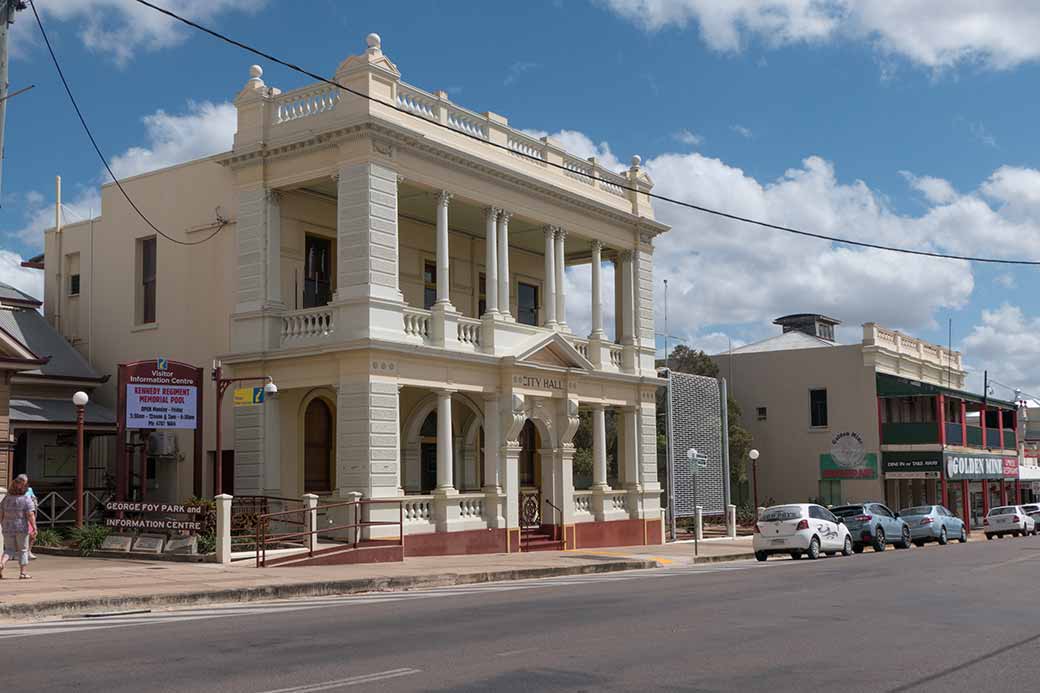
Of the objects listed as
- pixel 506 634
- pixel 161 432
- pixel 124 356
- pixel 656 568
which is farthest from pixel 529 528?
pixel 506 634

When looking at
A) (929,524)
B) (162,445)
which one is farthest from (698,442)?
(162,445)

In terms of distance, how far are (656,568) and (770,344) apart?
30320mm

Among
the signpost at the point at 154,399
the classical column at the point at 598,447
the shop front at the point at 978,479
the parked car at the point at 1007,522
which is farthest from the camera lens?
the shop front at the point at 978,479

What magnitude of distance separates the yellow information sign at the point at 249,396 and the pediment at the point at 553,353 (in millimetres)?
6914

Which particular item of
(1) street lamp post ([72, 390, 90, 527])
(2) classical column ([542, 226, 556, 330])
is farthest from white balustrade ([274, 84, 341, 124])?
(1) street lamp post ([72, 390, 90, 527])

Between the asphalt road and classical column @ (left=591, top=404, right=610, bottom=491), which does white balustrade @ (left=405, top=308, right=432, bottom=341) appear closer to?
classical column @ (left=591, top=404, right=610, bottom=491)

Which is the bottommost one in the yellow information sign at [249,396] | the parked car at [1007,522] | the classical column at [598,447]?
the parked car at [1007,522]

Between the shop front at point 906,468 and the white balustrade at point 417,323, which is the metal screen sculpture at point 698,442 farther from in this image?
the shop front at point 906,468

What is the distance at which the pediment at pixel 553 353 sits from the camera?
29.8 meters

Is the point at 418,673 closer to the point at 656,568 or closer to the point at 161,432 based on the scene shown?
the point at 656,568

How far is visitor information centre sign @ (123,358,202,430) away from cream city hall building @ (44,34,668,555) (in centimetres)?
226

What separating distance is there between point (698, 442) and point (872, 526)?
762 cm

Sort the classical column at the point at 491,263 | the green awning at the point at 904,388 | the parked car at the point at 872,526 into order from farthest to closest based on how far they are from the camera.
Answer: the green awning at the point at 904,388 < the parked car at the point at 872,526 < the classical column at the point at 491,263

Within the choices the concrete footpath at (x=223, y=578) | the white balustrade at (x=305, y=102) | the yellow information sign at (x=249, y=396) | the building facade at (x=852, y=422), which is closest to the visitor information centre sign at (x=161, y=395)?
the yellow information sign at (x=249, y=396)
